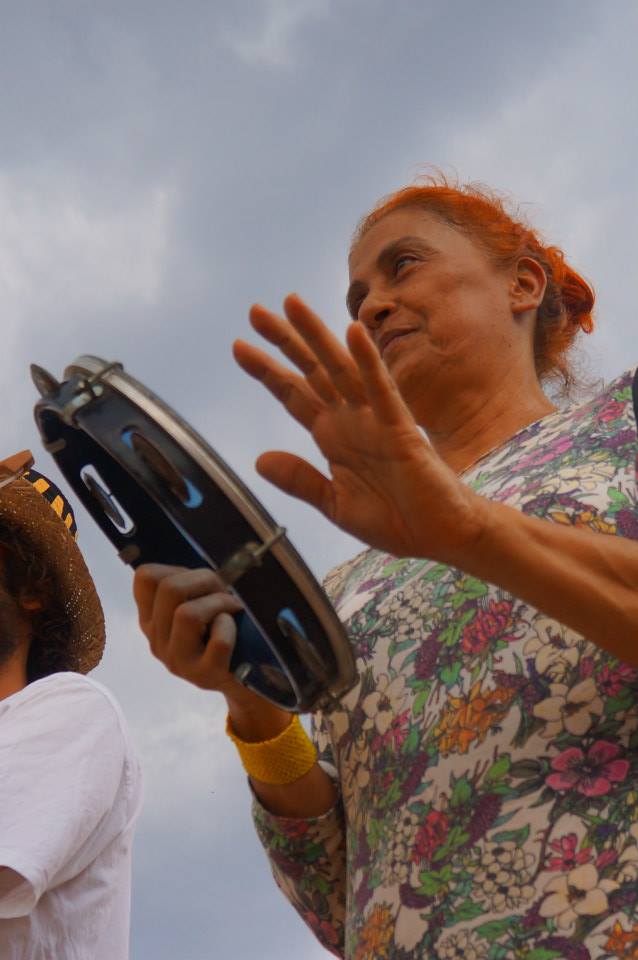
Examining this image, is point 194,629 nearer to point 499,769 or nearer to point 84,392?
point 84,392

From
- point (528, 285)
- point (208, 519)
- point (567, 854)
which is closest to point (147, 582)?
point (208, 519)

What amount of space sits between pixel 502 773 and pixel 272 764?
618 millimetres

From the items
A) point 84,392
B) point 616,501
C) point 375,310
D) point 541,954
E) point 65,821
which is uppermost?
point 375,310

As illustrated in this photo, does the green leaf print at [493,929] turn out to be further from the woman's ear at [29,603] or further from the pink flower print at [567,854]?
the woman's ear at [29,603]

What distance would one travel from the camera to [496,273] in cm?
361

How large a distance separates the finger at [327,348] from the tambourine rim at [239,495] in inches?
11.4

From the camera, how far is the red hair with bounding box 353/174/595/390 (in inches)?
145

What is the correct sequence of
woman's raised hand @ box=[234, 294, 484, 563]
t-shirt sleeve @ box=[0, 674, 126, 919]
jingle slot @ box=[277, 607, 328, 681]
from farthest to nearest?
1. t-shirt sleeve @ box=[0, 674, 126, 919]
2. jingle slot @ box=[277, 607, 328, 681]
3. woman's raised hand @ box=[234, 294, 484, 563]

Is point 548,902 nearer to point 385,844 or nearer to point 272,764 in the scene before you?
point 385,844

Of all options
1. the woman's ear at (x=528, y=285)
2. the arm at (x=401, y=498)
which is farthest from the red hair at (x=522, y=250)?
the arm at (x=401, y=498)

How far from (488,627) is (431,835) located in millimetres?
384

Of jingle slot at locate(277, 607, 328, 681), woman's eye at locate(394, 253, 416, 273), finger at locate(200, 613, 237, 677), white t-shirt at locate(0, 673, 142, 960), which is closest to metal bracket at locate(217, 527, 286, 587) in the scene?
jingle slot at locate(277, 607, 328, 681)

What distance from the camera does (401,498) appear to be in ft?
6.65

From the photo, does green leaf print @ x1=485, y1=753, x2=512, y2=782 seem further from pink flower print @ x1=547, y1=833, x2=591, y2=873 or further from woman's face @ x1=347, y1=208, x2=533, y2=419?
woman's face @ x1=347, y1=208, x2=533, y2=419
